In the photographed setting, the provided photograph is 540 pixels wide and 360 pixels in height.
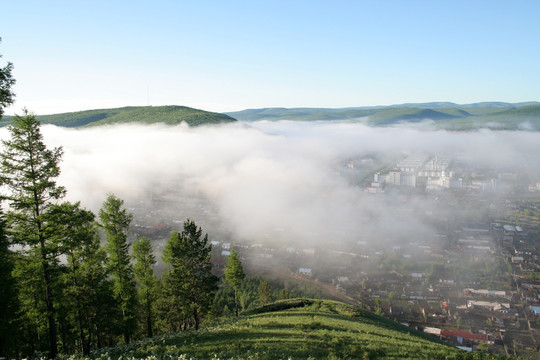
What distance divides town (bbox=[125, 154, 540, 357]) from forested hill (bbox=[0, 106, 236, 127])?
2127 inches

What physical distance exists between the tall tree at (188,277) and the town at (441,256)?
1177 inches

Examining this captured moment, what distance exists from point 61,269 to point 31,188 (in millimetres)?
4026

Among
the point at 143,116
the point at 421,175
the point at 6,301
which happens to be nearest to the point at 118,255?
the point at 6,301

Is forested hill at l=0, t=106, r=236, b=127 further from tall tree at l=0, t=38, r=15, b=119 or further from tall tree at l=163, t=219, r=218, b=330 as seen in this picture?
tall tree at l=0, t=38, r=15, b=119

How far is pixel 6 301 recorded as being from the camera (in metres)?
15.1

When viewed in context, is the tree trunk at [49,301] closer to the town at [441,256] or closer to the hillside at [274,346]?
the hillside at [274,346]

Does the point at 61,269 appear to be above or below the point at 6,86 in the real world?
below

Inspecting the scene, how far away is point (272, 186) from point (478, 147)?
86.2 m

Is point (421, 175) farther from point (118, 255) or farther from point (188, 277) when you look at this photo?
point (118, 255)

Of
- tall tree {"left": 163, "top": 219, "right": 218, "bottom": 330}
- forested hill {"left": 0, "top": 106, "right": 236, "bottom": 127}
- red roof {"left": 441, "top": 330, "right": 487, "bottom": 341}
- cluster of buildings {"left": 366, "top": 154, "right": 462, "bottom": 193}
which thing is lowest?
red roof {"left": 441, "top": 330, "right": 487, "bottom": 341}

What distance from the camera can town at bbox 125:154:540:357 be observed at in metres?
44.2

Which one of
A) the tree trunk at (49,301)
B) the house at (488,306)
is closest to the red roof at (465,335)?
the house at (488,306)

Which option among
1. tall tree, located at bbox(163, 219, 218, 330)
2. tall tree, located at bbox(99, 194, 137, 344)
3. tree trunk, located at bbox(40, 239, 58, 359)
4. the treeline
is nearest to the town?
tall tree, located at bbox(163, 219, 218, 330)

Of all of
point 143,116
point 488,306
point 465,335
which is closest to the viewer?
point 465,335
